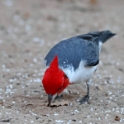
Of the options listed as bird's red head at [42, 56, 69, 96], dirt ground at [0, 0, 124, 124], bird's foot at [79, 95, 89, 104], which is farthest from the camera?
bird's foot at [79, 95, 89, 104]

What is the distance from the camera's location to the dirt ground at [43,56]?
600cm

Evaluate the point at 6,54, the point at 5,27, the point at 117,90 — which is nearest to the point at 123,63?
the point at 117,90

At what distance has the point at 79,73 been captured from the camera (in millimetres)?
6156

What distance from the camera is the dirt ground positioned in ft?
19.7

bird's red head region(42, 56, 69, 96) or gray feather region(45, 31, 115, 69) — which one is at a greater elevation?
gray feather region(45, 31, 115, 69)

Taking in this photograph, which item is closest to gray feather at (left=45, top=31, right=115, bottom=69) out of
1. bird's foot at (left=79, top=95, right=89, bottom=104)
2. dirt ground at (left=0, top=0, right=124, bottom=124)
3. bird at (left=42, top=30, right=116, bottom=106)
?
bird at (left=42, top=30, right=116, bottom=106)

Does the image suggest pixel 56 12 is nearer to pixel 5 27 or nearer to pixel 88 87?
pixel 5 27

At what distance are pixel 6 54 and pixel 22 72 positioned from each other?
102 centimetres

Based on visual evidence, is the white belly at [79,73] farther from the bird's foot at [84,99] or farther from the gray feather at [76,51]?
the bird's foot at [84,99]

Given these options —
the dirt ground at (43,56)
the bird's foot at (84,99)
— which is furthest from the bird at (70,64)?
the dirt ground at (43,56)

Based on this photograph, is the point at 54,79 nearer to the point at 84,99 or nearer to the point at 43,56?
the point at 84,99

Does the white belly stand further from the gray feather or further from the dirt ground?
the dirt ground

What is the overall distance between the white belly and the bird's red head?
0.58ft

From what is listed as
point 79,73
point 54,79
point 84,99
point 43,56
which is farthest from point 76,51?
point 43,56
